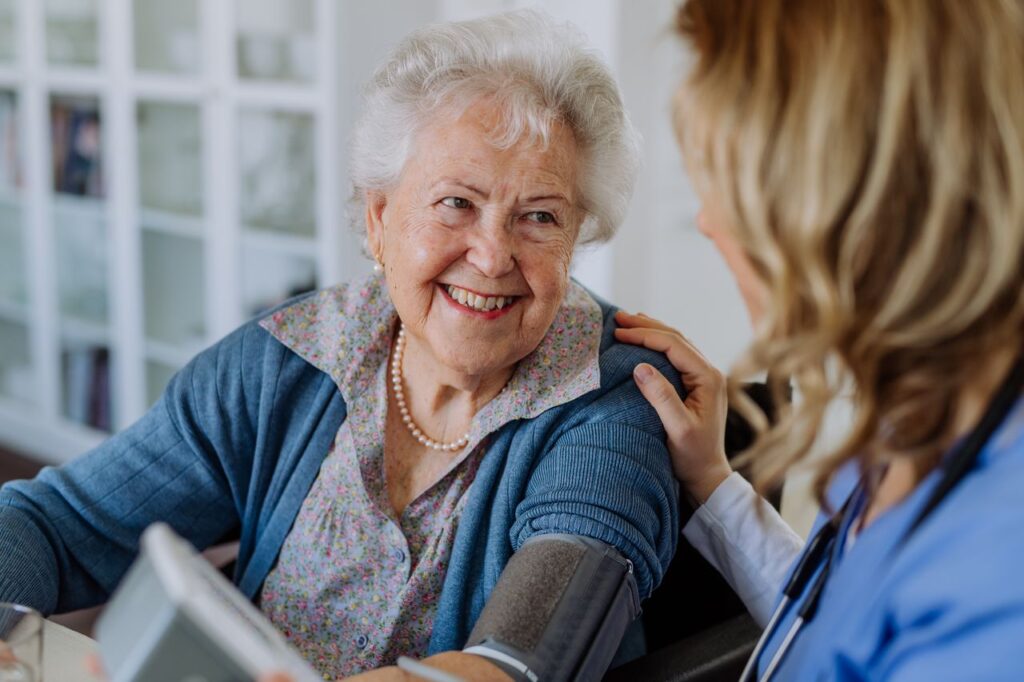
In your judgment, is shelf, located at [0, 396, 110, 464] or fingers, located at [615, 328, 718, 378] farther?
shelf, located at [0, 396, 110, 464]

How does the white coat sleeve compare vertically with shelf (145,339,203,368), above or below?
above

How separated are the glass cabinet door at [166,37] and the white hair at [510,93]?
2163mm

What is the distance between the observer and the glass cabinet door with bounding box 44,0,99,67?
12.2 feet

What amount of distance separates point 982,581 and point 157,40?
11.0 ft

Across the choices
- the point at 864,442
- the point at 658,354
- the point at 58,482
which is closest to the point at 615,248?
the point at 658,354

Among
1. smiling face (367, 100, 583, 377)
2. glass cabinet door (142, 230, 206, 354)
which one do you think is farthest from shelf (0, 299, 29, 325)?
smiling face (367, 100, 583, 377)

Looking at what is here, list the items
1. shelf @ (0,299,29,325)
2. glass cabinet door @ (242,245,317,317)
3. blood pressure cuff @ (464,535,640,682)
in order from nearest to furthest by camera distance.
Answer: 1. blood pressure cuff @ (464,535,640,682)
2. glass cabinet door @ (242,245,317,317)
3. shelf @ (0,299,29,325)

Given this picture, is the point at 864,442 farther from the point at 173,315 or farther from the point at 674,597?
the point at 173,315

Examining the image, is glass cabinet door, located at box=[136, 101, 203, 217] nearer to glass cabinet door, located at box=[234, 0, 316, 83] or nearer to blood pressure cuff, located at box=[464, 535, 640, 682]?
glass cabinet door, located at box=[234, 0, 316, 83]

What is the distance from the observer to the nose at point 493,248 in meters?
1.41

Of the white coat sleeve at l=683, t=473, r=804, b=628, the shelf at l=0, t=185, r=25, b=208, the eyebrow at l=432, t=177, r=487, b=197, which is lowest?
the shelf at l=0, t=185, r=25, b=208

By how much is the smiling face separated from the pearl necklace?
0.35ft

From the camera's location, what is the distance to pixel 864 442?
2.96 ft

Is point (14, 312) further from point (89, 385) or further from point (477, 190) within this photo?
point (477, 190)
